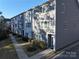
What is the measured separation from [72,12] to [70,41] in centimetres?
518

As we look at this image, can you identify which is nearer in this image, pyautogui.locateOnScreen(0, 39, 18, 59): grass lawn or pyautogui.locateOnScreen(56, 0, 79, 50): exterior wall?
pyautogui.locateOnScreen(0, 39, 18, 59): grass lawn

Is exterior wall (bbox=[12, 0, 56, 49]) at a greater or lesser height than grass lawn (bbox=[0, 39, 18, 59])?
greater

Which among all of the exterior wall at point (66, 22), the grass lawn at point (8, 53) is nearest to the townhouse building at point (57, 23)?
the exterior wall at point (66, 22)

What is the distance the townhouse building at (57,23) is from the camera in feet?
76.2

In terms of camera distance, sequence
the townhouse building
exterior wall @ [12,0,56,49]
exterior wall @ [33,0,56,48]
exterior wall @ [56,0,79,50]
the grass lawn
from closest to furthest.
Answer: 1. the grass lawn
2. the townhouse building
3. exterior wall @ [56,0,79,50]
4. exterior wall @ [33,0,56,48]
5. exterior wall @ [12,0,56,49]

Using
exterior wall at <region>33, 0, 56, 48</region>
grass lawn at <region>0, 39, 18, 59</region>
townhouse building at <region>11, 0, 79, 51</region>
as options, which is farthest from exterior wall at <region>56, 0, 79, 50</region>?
grass lawn at <region>0, 39, 18, 59</region>

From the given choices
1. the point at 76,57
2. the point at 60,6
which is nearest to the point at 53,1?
the point at 60,6

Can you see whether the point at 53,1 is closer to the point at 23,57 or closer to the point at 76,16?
the point at 76,16

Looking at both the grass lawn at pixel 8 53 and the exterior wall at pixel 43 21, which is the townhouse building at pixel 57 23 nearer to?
the exterior wall at pixel 43 21

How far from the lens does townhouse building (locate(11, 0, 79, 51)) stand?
23.2 m

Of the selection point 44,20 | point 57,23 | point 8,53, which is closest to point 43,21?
point 44,20

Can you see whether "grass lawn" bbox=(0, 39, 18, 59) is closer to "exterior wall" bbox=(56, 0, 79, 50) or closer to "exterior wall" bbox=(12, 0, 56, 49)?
"exterior wall" bbox=(12, 0, 56, 49)

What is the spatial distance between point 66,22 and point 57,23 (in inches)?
104

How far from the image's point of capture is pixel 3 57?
20625mm
